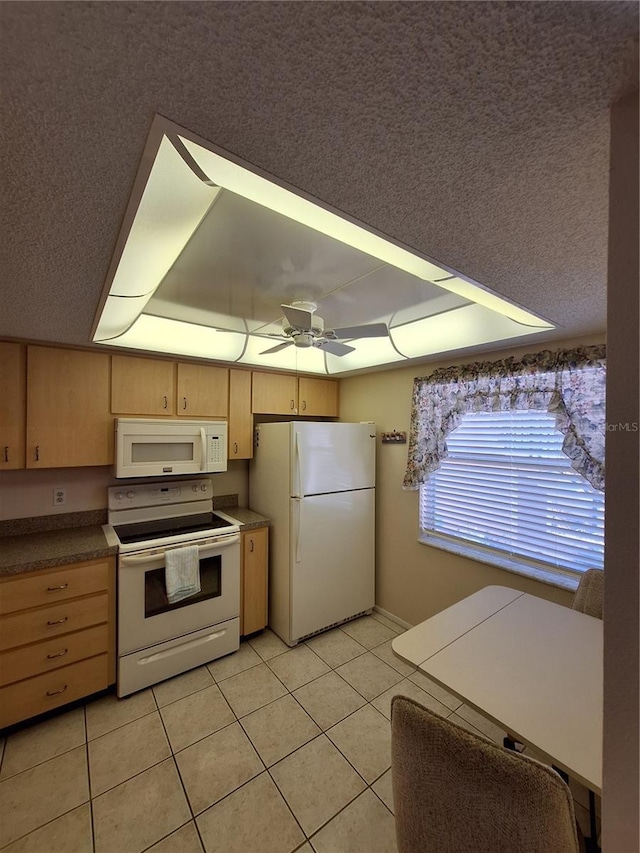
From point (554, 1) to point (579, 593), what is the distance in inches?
88.2

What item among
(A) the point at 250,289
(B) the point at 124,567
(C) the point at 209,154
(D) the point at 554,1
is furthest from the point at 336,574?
(D) the point at 554,1

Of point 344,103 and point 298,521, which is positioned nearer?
point 344,103

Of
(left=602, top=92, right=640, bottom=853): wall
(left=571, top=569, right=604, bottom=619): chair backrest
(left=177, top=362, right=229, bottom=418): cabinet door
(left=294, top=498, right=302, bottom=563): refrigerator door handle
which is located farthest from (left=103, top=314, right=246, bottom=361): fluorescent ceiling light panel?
(left=571, top=569, right=604, bottom=619): chair backrest

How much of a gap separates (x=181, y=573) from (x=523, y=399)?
251 cm

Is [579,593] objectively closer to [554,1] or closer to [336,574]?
[336,574]

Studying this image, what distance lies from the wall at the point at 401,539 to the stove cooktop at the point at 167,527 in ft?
4.73

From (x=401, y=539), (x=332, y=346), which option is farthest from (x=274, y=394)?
(x=401, y=539)

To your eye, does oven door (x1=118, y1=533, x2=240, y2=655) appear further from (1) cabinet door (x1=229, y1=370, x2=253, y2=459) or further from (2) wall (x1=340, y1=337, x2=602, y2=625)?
(2) wall (x1=340, y1=337, x2=602, y2=625)

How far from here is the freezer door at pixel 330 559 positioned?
2.67 m

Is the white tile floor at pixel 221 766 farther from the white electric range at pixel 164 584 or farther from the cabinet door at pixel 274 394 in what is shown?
the cabinet door at pixel 274 394

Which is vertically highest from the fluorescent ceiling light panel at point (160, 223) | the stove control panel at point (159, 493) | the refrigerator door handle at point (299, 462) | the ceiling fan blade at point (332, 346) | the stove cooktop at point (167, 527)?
the fluorescent ceiling light panel at point (160, 223)

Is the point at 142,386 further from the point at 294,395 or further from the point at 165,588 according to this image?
the point at 165,588

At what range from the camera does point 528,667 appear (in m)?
1.31

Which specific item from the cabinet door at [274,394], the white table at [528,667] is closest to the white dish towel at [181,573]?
the cabinet door at [274,394]
